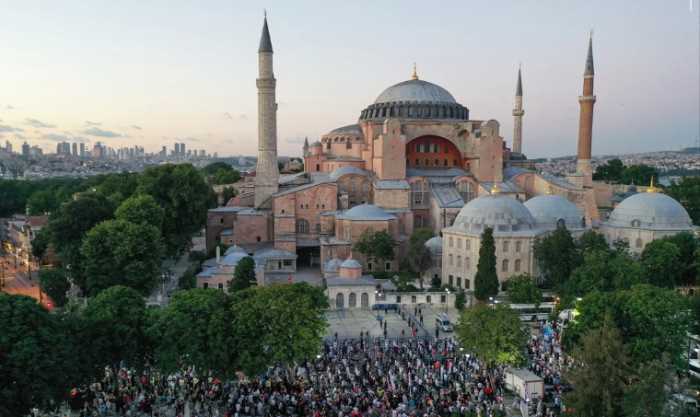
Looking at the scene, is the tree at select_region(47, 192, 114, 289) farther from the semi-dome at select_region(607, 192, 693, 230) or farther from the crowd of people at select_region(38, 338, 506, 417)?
the semi-dome at select_region(607, 192, 693, 230)

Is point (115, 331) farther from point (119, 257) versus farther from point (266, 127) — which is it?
point (266, 127)

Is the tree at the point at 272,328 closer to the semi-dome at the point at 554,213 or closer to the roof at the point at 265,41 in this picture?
the semi-dome at the point at 554,213

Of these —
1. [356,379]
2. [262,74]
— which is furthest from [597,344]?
[262,74]

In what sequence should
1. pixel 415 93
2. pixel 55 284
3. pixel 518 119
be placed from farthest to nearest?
pixel 518 119 < pixel 415 93 < pixel 55 284

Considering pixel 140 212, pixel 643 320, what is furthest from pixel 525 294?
pixel 140 212

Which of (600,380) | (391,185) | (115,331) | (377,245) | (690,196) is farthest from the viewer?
(690,196)

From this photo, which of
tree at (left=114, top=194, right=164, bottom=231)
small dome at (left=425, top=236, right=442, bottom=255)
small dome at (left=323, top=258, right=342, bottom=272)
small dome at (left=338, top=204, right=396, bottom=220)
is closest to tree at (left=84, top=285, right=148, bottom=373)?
tree at (left=114, top=194, right=164, bottom=231)

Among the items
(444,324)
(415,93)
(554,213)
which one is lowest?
(444,324)

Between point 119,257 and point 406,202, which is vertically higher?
point 406,202
